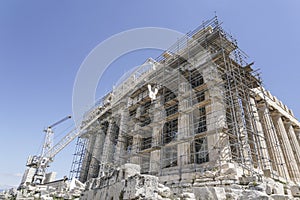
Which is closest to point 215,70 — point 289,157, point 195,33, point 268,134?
point 195,33

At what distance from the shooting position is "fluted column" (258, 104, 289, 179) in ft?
48.7

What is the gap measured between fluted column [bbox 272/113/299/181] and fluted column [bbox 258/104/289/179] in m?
1.07

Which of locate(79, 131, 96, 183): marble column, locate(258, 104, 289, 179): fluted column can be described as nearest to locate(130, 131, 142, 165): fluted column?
locate(79, 131, 96, 183): marble column

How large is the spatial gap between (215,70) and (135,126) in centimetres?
965

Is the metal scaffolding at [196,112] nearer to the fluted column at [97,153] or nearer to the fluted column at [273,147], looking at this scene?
the fluted column at [273,147]

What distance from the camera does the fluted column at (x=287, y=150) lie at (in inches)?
632

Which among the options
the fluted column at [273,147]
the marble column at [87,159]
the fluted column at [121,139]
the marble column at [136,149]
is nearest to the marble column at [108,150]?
the fluted column at [121,139]

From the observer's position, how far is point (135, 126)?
20234mm

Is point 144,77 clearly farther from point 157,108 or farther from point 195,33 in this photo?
point 195,33

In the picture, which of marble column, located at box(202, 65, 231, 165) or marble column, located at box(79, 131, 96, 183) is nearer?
marble column, located at box(202, 65, 231, 165)

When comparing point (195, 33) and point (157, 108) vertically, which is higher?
point (195, 33)

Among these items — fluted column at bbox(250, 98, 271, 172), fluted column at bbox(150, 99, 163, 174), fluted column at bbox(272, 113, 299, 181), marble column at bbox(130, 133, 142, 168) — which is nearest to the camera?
fluted column at bbox(250, 98, 271, 172)

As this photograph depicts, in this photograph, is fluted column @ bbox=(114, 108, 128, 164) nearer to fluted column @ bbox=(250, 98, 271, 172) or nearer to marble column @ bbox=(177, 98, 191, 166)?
marble column @ bbox=(177, 98, 191, 166)

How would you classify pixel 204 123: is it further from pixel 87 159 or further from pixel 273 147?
pixel 87 159
